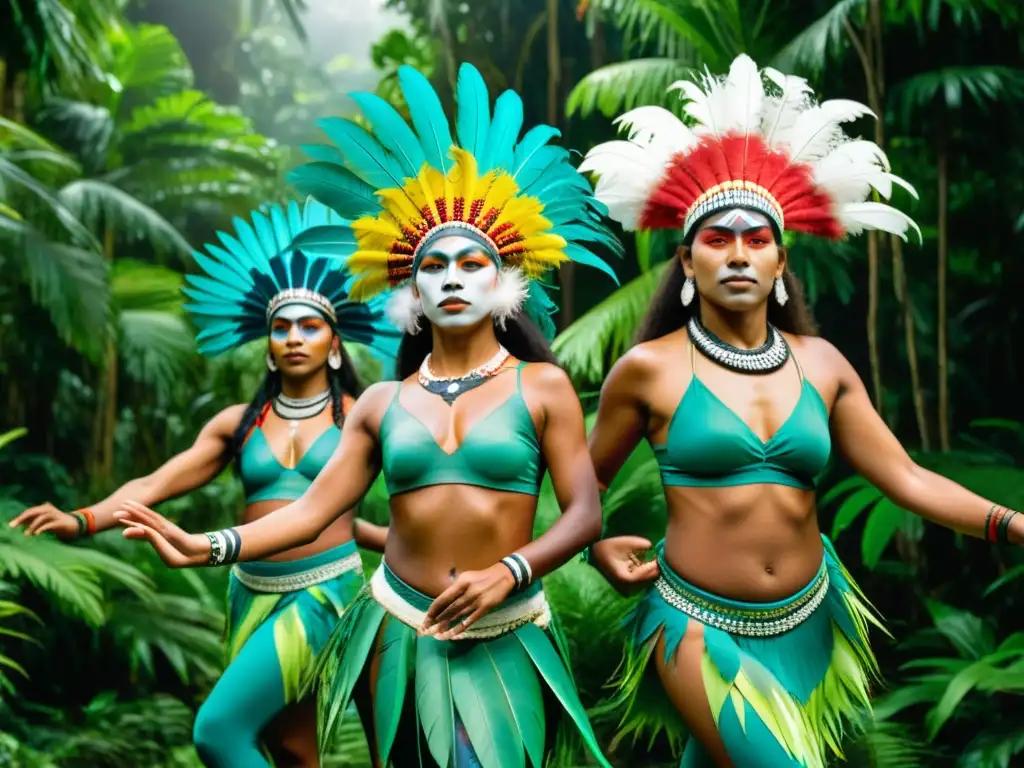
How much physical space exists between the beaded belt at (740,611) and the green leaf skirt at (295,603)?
3.89 ft

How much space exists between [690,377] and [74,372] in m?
6.22

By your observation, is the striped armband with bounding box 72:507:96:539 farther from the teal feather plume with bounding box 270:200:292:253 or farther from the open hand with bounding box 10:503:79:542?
the teal feather plume with bounding box 270:200:292:253

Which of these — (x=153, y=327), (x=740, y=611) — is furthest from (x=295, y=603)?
(x=153, y=327)

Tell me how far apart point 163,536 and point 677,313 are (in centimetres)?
132

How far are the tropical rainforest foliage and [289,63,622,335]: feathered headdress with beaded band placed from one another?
2.55 meters

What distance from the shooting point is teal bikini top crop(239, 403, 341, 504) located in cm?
330

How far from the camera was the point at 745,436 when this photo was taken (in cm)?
232

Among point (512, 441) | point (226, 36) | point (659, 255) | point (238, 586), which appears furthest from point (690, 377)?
point (226, 36)

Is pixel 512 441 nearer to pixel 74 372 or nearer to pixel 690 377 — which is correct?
pixel 690 377

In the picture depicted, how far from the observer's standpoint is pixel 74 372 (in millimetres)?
7516

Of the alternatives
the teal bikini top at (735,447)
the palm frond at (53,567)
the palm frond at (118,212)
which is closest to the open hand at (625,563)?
the teal bikini top at (735,447)

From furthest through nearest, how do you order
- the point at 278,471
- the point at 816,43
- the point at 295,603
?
1. the point at 816,43
2. the point at 278,471
3. the point at 295,603

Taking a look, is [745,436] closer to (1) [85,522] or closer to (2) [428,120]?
(2) [428,120]

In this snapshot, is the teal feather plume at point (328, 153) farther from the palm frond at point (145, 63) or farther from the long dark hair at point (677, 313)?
the palm frond at point (145, 63)
